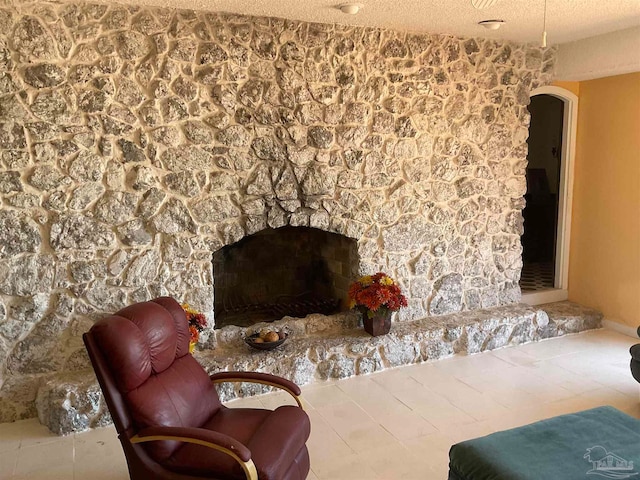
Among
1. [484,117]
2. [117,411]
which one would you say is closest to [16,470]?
[117,411]

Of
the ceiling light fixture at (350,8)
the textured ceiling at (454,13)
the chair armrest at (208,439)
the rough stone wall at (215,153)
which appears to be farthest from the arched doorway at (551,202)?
the chair armrest at (208,439)

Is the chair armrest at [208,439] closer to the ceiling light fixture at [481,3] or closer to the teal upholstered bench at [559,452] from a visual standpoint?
the teal upholstered bench at [559,452]

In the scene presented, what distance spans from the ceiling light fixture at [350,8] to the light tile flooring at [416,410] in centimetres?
261

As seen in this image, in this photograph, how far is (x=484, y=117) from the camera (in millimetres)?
4812

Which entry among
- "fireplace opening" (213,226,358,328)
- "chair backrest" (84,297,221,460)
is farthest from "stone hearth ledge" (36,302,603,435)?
"chair backrest" (84,297,221,460)

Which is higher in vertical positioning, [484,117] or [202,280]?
[484,117]

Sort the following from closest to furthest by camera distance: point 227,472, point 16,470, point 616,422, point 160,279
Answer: point 227,472 → point 616,422 → point 16,470 → point 160,279

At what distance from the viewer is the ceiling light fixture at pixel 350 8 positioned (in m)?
3.57

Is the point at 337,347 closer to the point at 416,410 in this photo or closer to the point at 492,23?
the point at 416,410

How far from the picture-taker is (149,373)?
2.52 m

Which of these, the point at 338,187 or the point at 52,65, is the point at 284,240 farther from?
the point at 52,65

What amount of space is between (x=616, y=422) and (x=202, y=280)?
2701 mm

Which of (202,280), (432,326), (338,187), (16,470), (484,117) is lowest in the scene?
(16,470)

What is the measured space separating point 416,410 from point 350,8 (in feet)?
8.82
